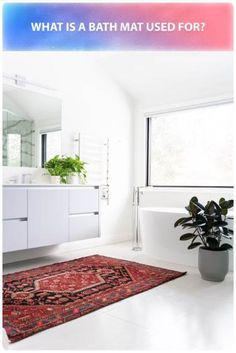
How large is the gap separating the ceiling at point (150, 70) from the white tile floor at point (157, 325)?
2706mm

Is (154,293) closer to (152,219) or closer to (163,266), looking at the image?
(163,266)

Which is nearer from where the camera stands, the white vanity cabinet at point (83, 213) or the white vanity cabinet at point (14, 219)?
the white vanity cabinet at point (14, 219)

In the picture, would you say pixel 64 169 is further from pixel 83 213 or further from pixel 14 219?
pixel 14 219

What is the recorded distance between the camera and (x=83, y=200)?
383 cm

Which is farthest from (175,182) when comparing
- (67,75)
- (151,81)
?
(67,75)

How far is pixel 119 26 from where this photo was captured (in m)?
2.11

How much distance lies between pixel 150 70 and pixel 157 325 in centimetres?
354

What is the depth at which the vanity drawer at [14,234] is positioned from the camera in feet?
10.1

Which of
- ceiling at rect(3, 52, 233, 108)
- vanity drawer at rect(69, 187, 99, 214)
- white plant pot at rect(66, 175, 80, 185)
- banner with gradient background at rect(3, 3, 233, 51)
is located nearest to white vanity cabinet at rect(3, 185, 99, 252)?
vanity drawer at rect(69, 187, 99, 214)

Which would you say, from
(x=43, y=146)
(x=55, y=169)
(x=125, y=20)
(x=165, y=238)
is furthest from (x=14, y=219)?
(x=125, y=20)

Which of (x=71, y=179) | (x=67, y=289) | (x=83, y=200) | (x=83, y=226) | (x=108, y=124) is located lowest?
(x=67, y=289)

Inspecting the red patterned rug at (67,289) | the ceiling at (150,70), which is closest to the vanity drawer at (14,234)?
the red patterned rug at (67,289)

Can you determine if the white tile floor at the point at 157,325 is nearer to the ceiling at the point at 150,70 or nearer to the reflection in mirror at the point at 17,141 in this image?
the reflection in mirror at the point at 17,141

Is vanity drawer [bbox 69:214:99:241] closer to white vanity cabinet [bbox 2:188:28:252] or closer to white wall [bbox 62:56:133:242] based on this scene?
white vanity cabinet [bbox 2:188:28:252]
